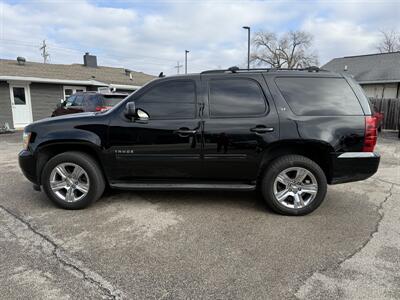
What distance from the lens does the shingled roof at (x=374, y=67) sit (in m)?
22.8

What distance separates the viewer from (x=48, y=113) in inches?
668

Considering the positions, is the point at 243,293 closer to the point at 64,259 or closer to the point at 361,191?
the point at 64,259

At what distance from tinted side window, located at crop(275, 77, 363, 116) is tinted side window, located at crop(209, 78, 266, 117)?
0.35 m

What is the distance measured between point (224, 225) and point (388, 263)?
1749 millimetres

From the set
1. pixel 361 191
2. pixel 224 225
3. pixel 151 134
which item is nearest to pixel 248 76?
pixel 151 134

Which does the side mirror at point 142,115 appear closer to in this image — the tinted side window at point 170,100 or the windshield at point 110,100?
the tinted side window at point 170,100

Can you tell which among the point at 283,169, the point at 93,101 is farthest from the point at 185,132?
the point at 93,101

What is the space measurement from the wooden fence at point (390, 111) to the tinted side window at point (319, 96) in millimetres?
13931

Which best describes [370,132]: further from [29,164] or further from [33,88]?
[33,88]

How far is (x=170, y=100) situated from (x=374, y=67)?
85.2 ft

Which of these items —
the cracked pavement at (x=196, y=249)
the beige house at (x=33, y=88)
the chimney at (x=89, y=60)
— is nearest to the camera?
the cracked pavement at (x=196, y=249)

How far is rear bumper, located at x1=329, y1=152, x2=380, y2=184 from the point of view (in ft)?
12.8

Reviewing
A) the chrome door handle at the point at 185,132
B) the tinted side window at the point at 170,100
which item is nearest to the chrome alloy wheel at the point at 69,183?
the tinted side window at the point at 170,100

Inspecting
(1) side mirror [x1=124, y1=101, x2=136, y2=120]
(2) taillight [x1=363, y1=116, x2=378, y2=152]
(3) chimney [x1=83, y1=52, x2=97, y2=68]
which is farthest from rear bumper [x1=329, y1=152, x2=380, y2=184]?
(3) chimney [x1=83, y1=52, x2=97, y2=68]
